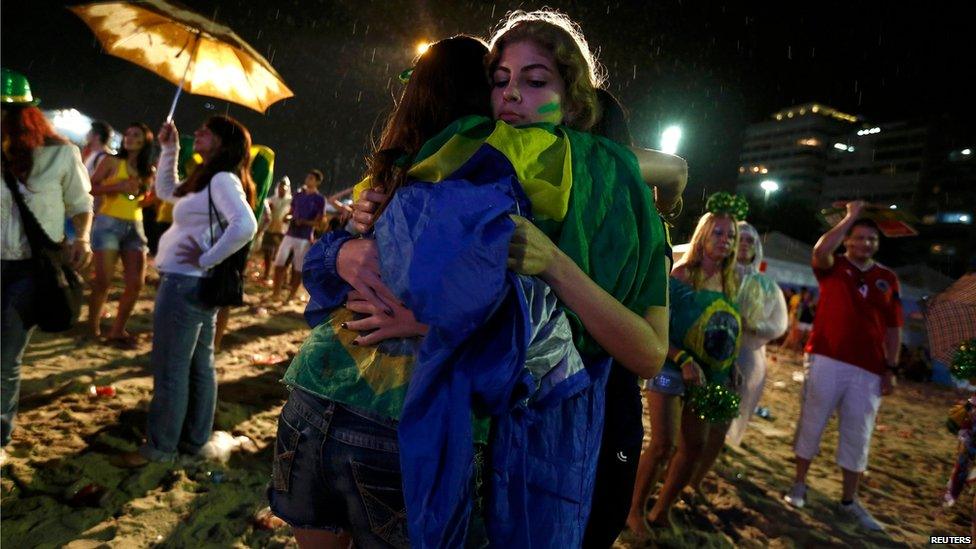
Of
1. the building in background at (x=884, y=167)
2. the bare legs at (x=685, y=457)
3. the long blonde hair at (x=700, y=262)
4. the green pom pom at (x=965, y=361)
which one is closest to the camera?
the green pom pom at (x=965, y=361)

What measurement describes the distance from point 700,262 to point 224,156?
11.8 ft

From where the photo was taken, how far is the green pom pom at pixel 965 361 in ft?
10.3

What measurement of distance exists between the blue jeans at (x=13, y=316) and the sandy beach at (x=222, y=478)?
61 cm

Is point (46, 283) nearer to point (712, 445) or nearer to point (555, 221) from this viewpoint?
point (555, 221)

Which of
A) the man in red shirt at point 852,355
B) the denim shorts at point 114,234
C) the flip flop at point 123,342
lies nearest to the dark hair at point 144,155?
the denim shorts at point 114,234

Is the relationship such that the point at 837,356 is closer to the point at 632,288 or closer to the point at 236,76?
the point at 632,288

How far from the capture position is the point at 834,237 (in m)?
4.70

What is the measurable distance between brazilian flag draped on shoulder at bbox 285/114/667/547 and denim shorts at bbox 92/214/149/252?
5.65 metres

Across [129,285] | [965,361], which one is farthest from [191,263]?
[965,361]

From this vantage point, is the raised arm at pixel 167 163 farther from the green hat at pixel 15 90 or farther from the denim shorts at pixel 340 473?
the denim shorts at pixel 340 473

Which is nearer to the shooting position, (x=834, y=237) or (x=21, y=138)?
(x=21, y=138)

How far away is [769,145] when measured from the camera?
107438mm

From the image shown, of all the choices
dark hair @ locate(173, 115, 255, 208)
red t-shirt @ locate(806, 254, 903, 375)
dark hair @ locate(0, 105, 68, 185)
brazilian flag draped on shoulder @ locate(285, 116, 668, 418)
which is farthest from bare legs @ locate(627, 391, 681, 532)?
dark hair @ locate(0, 105, 68, 185)

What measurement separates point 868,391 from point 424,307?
520 cm
